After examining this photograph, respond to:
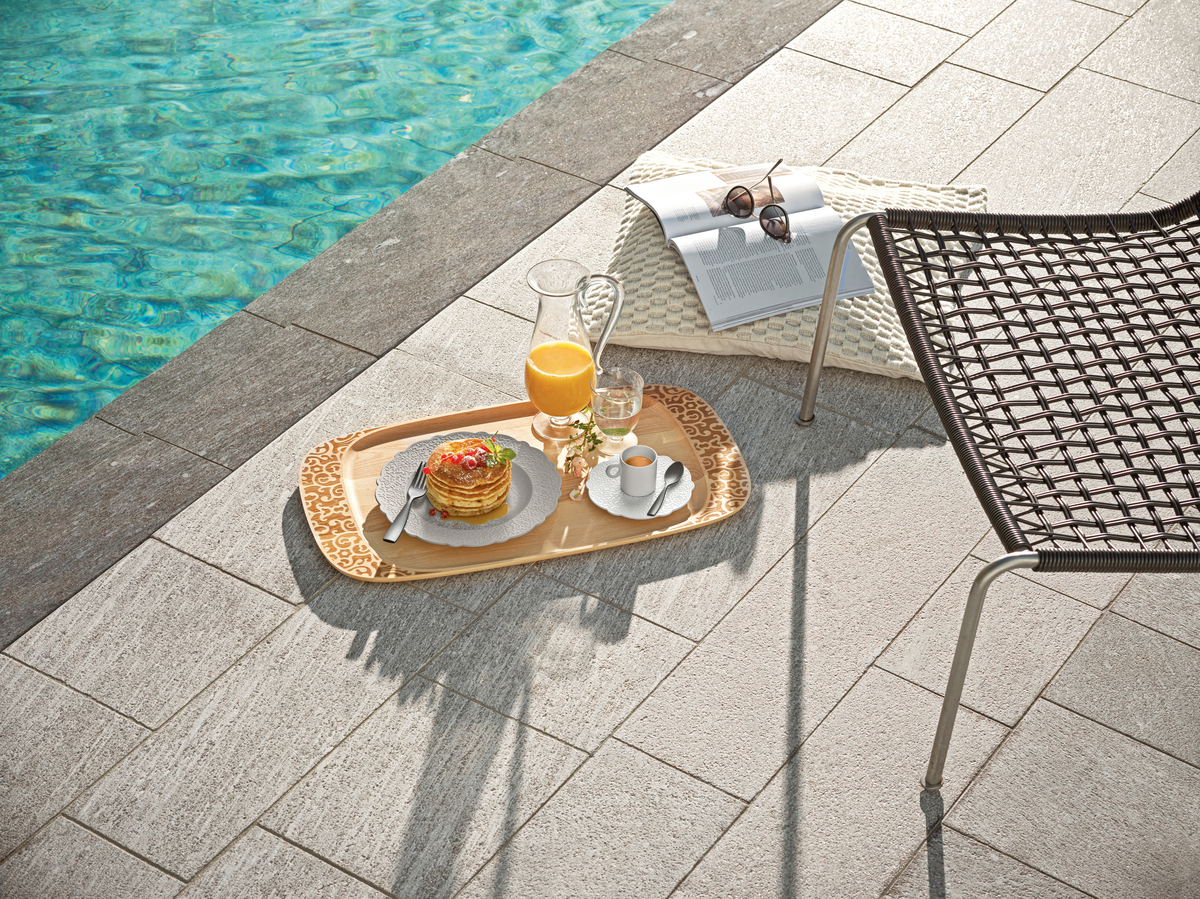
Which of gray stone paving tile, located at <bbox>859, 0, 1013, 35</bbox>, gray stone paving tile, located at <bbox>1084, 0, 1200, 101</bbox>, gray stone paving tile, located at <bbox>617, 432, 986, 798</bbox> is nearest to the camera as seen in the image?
gray stone paving tile, located at <bbox>617, 432, 986, 798</bbox>

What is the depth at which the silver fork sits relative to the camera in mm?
2014

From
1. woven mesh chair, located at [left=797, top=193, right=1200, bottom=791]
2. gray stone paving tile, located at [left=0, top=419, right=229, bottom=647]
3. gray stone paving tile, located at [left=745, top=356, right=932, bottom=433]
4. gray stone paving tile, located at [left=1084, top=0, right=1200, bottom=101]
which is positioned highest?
woven mesh chair, located at [left=797, top=193, right=1200, bottom=791]

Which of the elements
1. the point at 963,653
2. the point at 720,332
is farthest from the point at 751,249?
the point at 963,653

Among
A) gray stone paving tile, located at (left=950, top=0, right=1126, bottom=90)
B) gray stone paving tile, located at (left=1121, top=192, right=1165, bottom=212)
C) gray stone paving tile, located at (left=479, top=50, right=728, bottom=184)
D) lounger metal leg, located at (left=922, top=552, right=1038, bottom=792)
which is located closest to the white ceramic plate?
lounger metal leg, located at (left=922, top=552, right=1038, bottom=792)

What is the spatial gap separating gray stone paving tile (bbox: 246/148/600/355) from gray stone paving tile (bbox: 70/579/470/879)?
767 mm

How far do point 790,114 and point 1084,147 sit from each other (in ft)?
2.59

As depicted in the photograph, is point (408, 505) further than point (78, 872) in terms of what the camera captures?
Yes

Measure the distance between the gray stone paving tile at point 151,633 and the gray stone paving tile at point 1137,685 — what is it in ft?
4.38

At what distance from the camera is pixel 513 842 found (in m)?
1.71

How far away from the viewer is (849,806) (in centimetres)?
176

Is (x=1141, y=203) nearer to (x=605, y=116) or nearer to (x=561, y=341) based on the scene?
(x=605, y=116)

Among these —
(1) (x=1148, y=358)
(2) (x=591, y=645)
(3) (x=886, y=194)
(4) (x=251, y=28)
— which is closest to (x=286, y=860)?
(2) (x=591, y=645)

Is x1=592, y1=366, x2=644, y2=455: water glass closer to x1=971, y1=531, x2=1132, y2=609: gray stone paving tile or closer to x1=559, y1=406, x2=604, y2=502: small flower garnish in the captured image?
x1=559, y1=406, x2=604, y2=502: small flower garnish

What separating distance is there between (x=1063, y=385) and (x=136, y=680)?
5.15 feet
